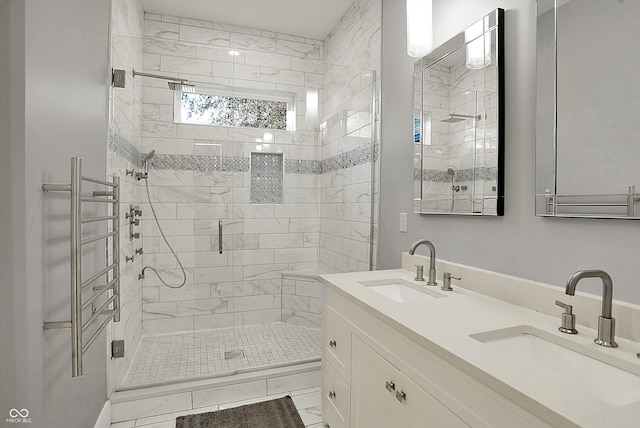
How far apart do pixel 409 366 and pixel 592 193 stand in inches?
32.2

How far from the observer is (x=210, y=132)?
281 centimetres

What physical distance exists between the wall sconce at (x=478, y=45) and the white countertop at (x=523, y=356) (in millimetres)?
1052

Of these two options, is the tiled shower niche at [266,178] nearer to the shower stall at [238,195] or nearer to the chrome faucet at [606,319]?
the shower stall at [238,195]

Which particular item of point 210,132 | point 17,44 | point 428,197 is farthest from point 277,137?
point 17,44

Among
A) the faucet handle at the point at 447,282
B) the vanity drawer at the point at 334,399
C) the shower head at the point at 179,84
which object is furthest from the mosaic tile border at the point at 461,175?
the shower head at the point at 179,84

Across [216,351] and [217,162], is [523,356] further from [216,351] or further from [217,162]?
[217,162]

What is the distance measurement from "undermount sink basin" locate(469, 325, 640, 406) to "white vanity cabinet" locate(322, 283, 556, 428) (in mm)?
107

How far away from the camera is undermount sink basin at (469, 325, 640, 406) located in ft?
2.42

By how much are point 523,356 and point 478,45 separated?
1.32 meters

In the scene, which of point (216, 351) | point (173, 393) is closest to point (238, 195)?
point (216, 351)

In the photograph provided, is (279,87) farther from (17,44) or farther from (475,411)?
(475,411)

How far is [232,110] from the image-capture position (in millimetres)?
2871

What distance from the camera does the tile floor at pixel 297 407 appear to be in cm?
190

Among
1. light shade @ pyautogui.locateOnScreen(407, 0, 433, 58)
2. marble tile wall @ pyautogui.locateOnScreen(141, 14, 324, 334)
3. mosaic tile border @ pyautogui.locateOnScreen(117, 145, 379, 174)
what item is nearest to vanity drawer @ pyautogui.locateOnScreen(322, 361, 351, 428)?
marble tile wall @ pyautogui.locateOnScreen(141, 14, 324, 334)
